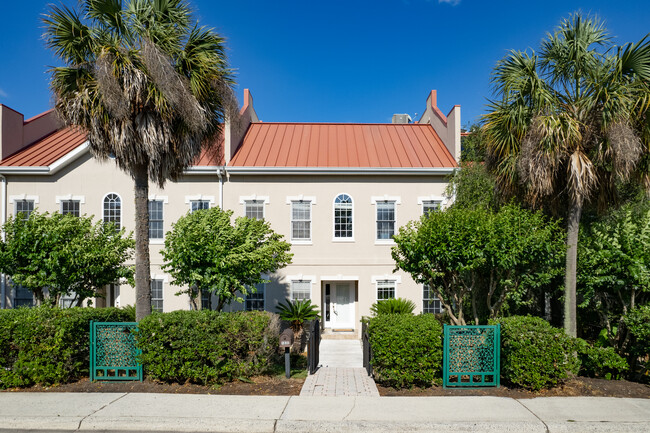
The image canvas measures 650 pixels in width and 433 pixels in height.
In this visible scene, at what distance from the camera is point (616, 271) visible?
979 centimetres

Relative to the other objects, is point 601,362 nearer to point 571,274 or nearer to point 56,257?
point 571,274

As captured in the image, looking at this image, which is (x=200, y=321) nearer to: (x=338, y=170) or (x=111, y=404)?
(x=111, y=404)

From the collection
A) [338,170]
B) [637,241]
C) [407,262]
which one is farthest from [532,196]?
[338,170]

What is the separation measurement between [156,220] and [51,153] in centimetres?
512

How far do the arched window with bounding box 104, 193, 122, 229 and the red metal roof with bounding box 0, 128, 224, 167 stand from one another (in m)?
2.23

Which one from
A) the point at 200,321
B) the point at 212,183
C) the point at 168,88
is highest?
the point at 168,88

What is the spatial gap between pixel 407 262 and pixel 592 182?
4.48m

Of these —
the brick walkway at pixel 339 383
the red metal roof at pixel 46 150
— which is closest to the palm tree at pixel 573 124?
the brick walkway at pixel 339 383

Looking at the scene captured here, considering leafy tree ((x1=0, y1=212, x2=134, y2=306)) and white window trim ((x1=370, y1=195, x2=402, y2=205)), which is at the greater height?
white window trim ((x1=370, y1=195, x2=402, y2=205))

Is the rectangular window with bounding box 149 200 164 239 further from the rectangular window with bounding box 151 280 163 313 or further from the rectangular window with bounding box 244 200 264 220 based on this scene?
the rectangular window with bounding box 244 200 264 220

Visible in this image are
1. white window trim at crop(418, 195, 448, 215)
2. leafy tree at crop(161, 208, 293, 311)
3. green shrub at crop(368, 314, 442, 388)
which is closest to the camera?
green shrub at crop(368, 314, 442, 388)

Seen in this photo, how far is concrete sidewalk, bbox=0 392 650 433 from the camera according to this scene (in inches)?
265

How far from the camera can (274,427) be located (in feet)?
22.2

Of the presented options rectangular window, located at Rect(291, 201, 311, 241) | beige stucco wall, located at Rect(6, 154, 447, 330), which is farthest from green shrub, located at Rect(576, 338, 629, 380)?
rectangular window, located at Rect(291, 201, 311, 241)
